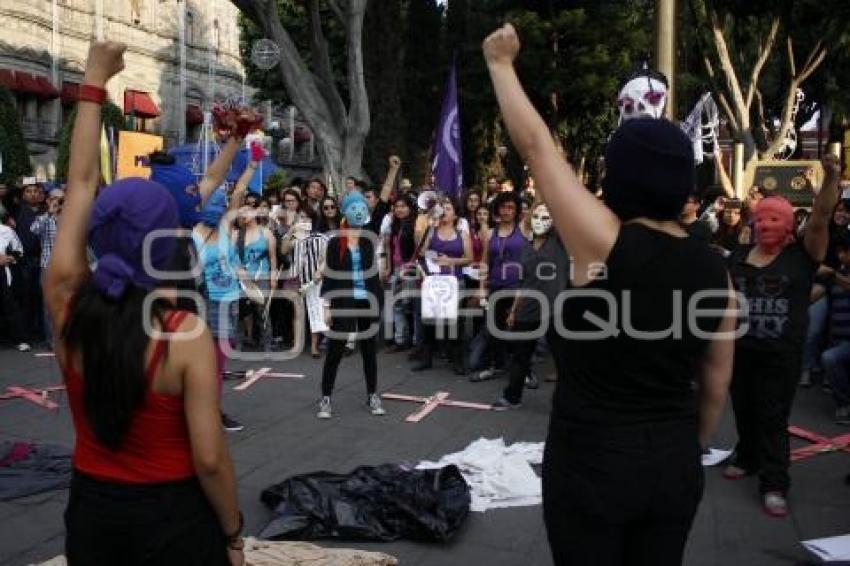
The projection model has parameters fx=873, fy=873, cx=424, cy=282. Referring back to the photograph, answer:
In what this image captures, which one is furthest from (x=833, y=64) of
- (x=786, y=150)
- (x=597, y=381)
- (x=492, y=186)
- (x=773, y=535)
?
(x=597, y=381)

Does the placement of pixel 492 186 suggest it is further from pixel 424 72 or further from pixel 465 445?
pixel 424 72

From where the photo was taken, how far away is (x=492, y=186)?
15133 mm

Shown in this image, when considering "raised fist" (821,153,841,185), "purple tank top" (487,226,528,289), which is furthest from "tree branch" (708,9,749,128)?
"raised fist" (821,153,841,185)

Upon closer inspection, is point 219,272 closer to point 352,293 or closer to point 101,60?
point 352,293

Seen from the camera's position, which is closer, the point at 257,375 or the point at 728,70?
the point at 257,375

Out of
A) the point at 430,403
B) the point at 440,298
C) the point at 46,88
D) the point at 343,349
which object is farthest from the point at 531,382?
the point at 46,88

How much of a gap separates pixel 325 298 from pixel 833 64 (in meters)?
24.6

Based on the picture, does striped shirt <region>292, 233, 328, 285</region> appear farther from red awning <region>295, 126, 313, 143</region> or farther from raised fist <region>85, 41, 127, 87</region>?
red awning <region>295, 126, 313, 143</region>

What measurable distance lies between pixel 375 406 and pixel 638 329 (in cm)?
559

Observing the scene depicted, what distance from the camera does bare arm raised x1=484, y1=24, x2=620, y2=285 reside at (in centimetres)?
217

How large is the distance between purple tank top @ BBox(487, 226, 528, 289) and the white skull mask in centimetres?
319

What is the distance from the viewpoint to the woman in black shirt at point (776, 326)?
523 centimetres

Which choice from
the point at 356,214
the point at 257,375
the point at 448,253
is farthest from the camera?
the point at 448,253

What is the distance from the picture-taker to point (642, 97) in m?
5.89
